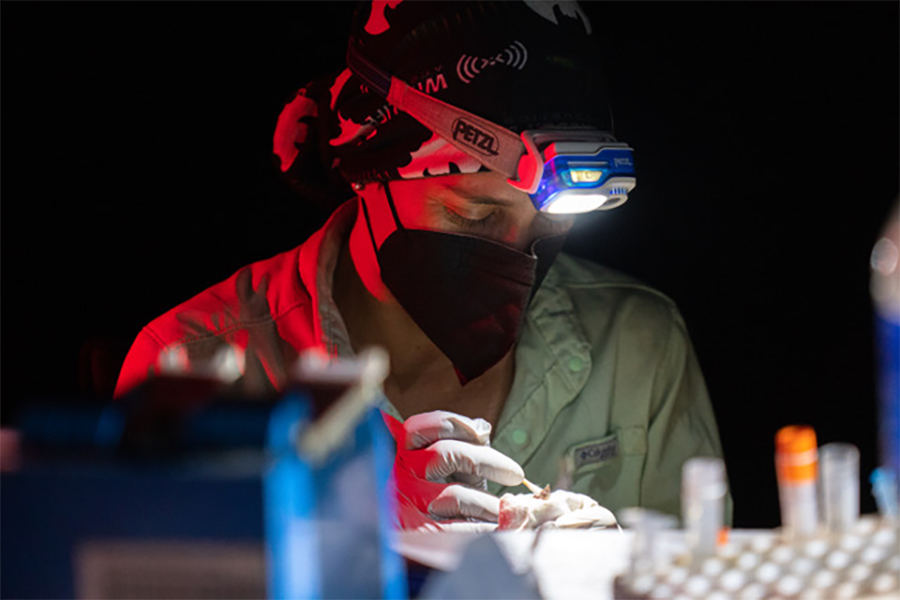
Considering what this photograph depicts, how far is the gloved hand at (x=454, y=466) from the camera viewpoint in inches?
62.1

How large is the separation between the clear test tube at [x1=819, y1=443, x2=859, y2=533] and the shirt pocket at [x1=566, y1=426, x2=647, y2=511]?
100 centimetres

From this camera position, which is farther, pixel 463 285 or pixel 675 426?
pixel 675 426

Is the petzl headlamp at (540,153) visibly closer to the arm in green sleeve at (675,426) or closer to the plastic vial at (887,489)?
the arm in green sleeve at (675,426)

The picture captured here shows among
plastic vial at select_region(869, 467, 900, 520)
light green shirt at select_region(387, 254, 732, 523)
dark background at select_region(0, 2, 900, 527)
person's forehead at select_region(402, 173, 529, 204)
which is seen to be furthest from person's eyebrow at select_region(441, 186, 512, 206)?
plastic vial at select_region(869, 467, 900, 520)

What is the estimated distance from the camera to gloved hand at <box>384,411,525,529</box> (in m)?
1.58

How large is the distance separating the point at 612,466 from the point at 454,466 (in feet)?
1.63

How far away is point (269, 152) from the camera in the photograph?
2049mm

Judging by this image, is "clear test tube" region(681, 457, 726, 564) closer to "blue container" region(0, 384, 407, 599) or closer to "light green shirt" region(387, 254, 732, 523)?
"blue container" region(0, 384, 407, 599)

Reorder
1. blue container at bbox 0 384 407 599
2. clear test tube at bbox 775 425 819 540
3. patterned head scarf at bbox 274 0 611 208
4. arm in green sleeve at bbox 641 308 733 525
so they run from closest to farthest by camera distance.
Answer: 1. blue container at bbox 0 384 407 599
2. clear test tube at bbox 775 425 819 540
3. patterned head scarf at bbox 274 0 611 208
4. arm in green sleeve at bbox 641 308 733 525

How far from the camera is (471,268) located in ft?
6.01

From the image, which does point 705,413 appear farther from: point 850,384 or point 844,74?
point 844,74

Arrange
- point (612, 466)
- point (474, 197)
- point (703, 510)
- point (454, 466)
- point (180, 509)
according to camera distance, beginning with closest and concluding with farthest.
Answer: point (180, 509) < point (703, 510) < point (454, 466) < point (474, 197) < point (612, 466)

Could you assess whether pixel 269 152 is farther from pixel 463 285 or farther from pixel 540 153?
pixel 540 153

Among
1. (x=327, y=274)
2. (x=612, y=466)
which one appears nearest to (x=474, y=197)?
(x=327, y=274)
